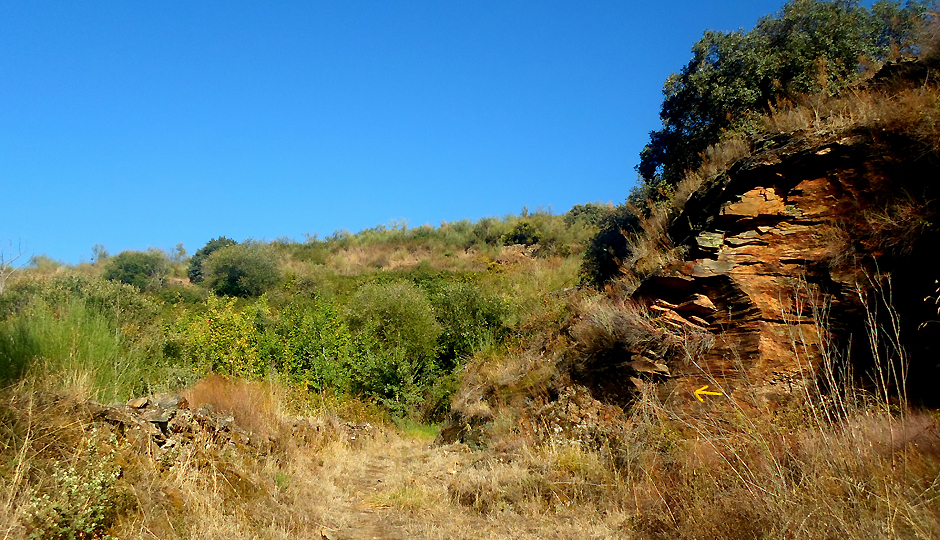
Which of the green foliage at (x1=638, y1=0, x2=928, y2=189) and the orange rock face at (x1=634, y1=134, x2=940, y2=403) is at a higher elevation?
the green foliage at (x1=638, y1=0, x2=928, y2=189)

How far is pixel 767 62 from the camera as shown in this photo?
13.6 m

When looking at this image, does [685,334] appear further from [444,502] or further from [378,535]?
[378,535]

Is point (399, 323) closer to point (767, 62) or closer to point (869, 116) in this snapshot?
point (767, 62)

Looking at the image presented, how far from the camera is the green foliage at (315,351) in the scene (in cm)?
1628

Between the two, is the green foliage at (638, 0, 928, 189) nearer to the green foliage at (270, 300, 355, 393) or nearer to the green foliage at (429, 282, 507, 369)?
the green foliage at (429, 282, 507, 369)

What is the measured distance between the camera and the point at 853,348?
6.40 m

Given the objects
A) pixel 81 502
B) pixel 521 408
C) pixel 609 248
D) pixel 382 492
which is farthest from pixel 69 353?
pixel 609 248

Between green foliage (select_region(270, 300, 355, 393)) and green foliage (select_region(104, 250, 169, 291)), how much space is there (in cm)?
2785

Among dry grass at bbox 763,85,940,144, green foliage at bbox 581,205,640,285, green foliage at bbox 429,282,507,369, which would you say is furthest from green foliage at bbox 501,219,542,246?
dry grass at bbox 763,85,940,144

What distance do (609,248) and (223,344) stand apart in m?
10.4

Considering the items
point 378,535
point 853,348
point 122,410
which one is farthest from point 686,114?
point 122,410

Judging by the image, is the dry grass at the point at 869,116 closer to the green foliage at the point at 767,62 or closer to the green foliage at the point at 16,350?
the green foliage at the point at 767,62

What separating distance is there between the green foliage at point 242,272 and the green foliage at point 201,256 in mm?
4879

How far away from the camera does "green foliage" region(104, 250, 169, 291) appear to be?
137 feet
